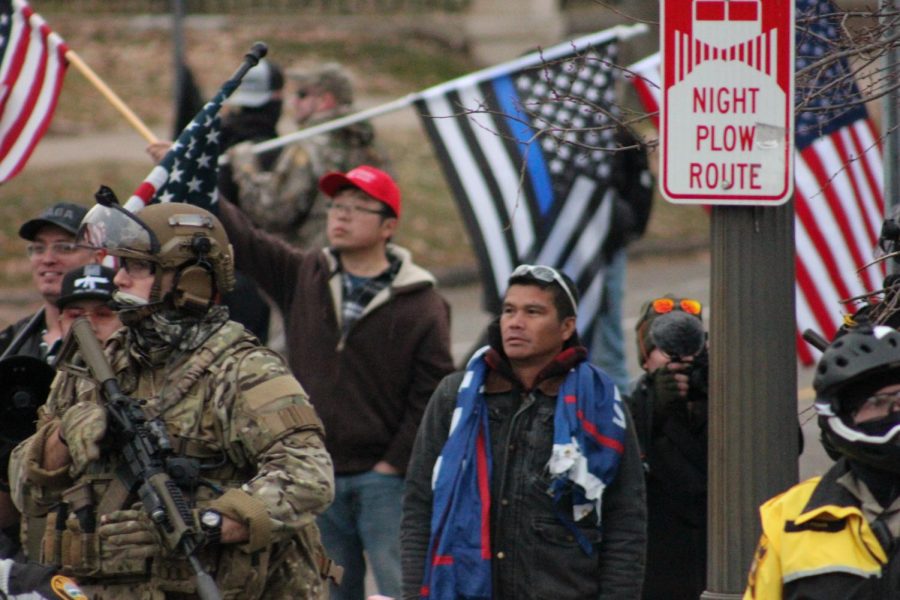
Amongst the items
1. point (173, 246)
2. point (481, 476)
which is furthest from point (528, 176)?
point (173, 246)

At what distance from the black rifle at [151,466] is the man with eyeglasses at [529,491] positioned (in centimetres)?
89

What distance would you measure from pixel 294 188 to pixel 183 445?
14.0ft

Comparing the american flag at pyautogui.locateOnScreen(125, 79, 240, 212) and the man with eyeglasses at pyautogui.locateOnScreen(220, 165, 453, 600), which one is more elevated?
the american flag at pyautogui.locateOnScreen(125, 79, 240, 212)

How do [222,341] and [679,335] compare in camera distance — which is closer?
[222,341]

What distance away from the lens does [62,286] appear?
5.98 metres

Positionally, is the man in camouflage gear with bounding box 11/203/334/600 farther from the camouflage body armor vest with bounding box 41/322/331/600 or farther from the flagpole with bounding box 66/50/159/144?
the flagpole with bounding box 66/50/159/144

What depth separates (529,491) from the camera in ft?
16.6

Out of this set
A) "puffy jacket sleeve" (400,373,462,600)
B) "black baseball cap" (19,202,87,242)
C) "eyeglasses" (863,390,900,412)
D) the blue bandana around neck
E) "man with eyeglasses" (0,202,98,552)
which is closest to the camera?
"eyeglasses" (863,390,900,412)

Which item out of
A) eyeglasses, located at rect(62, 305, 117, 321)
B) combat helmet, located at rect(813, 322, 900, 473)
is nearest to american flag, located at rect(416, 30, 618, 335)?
eyeglasses, located at rect(62, 305, 117, 321)

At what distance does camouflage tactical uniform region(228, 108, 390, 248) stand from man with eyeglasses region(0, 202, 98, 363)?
2366mm

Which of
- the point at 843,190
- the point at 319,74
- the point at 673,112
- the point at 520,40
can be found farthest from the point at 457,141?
the point at 520,40

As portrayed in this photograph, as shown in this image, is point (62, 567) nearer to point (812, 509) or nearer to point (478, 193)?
point (812, 509)

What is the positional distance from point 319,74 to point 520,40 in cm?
1815

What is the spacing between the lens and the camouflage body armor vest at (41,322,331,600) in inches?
181
